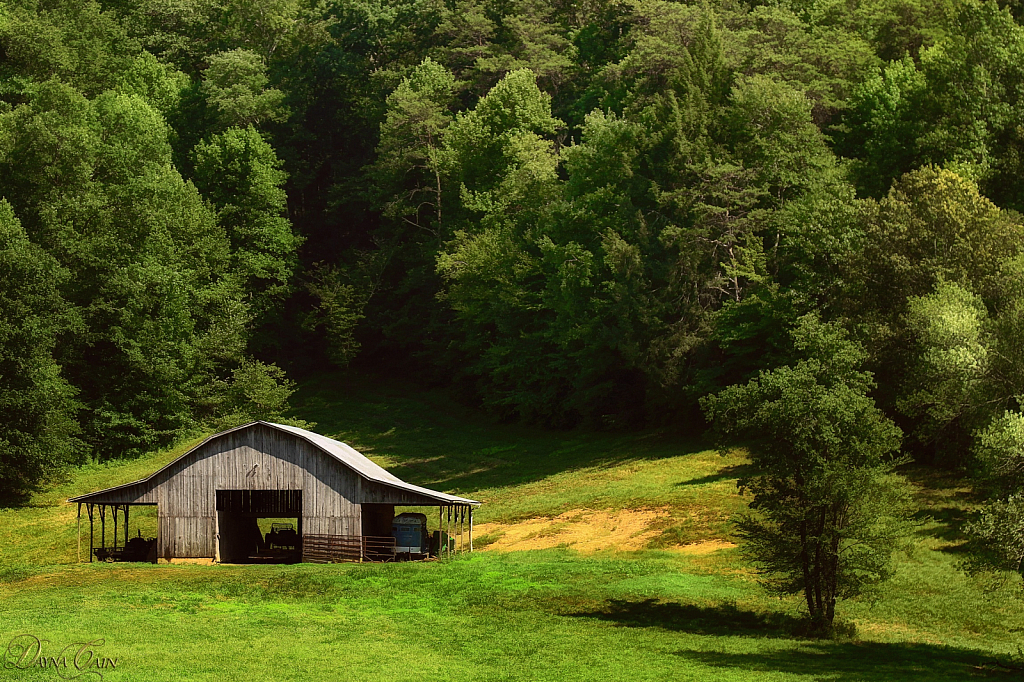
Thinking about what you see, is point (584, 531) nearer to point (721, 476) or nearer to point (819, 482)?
point (721, 476)

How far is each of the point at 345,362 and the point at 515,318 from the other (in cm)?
1627

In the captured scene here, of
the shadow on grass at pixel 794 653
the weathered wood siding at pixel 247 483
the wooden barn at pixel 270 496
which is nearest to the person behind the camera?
the shadow on grass at pixel 794 653

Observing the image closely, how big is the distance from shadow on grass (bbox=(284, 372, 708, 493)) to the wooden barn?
1744cm

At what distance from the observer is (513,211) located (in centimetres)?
8956

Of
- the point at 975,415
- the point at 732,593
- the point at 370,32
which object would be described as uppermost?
the point at 370,32

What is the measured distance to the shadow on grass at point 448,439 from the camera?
72.3m

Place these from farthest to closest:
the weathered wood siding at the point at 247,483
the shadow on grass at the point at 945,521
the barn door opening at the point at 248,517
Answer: the barn door opening at the point at 248,517
the weathered wood siding at the point at 247,483
the shadow on grass at the point at 945,521

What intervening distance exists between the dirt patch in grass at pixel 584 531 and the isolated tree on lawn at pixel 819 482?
14.1 m

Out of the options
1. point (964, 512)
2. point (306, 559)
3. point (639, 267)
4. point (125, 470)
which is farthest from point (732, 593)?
point (125, 470)

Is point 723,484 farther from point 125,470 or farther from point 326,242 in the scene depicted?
point 326,242

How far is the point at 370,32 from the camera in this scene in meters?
108

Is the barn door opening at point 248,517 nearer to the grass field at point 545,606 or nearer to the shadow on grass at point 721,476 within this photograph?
the grass field at point 545,606

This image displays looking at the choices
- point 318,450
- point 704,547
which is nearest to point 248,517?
point 318,450

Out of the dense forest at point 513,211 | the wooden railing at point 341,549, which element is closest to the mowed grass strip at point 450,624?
the wooden railing at point 341,549
